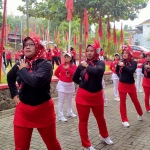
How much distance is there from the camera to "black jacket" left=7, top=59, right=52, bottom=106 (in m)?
2.65

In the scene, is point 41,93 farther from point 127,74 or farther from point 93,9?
point 93,9

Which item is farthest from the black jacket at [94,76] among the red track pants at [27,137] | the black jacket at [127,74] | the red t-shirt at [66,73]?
the red t-shirt at [66,73]

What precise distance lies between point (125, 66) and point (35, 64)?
290cm

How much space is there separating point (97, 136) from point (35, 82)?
8.66 feet

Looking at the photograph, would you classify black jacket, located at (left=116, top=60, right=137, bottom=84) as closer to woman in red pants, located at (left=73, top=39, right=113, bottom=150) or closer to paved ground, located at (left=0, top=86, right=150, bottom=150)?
paved ground, located at (left=0, top=86, right=150, bottom=150)

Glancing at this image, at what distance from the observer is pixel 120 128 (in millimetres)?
5359

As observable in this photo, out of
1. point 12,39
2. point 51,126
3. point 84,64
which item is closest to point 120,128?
point 84,64

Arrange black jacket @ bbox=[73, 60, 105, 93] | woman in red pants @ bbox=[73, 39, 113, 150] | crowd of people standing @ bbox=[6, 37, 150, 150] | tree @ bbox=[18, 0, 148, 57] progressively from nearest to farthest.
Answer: crowd of people standing @ bbox=[6, 37, 150, 150] → black jacket @ bbox=[73, 60, 105, 93] → woman in red pants @ bbox=[73, 39, 113, 150] → tree @ bbox=[18, 0, 148, 57]

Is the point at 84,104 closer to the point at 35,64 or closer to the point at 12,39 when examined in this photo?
the point at 35,64

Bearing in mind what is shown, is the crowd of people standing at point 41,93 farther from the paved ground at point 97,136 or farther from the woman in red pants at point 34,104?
the paved ground at point 97,136

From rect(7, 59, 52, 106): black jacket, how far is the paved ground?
1667 millimetres

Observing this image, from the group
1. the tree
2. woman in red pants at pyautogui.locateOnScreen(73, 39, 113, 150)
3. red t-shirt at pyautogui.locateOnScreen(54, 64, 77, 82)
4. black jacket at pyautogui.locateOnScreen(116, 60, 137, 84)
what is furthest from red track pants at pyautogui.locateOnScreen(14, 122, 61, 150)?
the tree

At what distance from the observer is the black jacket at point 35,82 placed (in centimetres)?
265

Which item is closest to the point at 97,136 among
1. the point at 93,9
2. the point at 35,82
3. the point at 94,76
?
the point at 94,76
